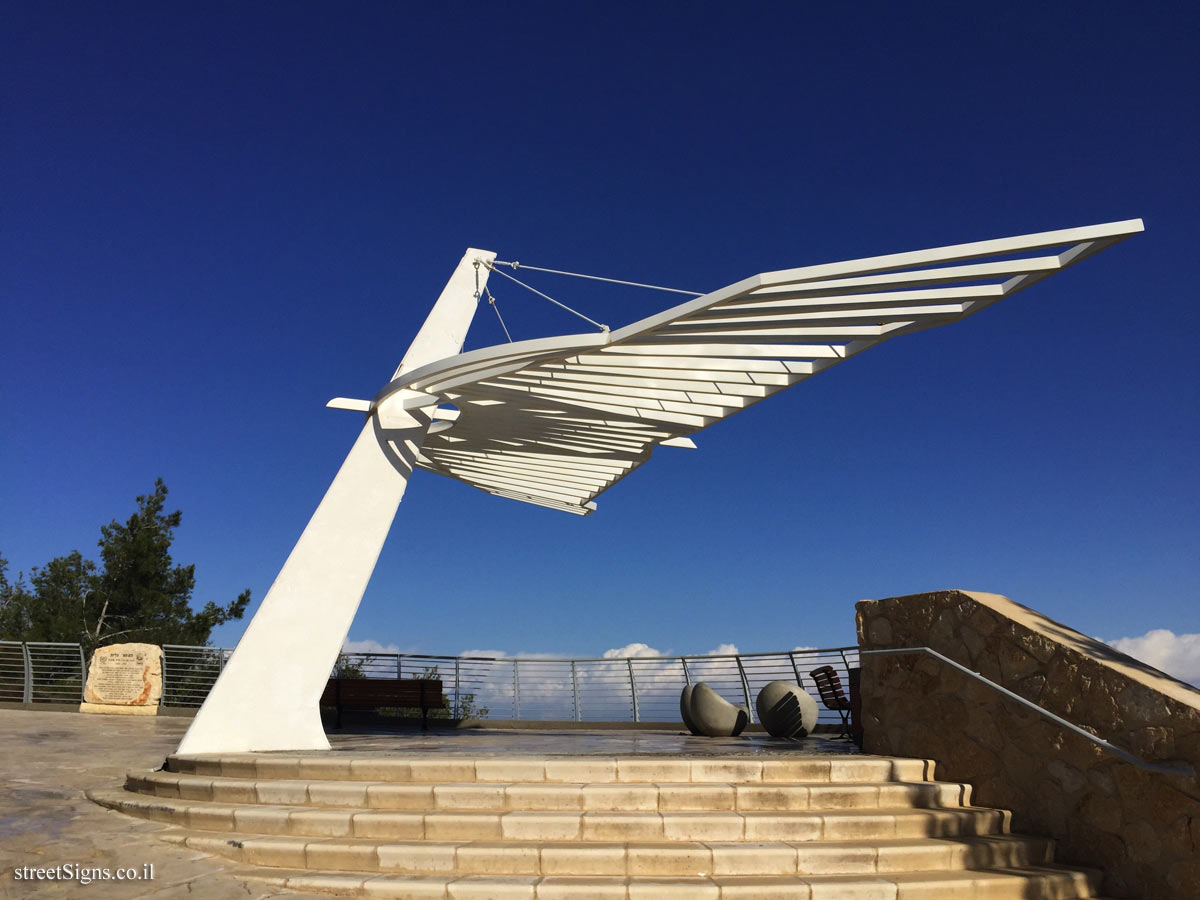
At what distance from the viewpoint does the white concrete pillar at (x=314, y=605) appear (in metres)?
7.81

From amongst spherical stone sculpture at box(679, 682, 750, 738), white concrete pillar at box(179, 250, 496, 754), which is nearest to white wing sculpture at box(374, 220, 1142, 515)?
white concrete pillar at box(179, 250, 496, 754)

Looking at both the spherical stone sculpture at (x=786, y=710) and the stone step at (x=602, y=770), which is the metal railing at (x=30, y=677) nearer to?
the stone step at (x=602, y=770)

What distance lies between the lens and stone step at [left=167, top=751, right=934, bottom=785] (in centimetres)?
567

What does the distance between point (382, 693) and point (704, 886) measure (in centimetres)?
987

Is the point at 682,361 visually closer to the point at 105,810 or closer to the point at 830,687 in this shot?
the point at 830,687

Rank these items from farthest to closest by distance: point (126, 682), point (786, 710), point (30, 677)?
point (30, 677) → point (126, 682) → point (786, 710)

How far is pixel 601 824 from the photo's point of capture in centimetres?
500

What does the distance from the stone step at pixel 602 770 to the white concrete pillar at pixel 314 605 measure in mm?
1799

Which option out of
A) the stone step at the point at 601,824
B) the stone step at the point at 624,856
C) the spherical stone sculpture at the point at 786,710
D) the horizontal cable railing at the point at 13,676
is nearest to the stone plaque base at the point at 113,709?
the horizontal cable railing at the point at 13,676

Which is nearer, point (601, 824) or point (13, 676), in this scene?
point (601, 824)

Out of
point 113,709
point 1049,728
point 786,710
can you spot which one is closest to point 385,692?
point 113,709

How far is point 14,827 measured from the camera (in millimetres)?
5305

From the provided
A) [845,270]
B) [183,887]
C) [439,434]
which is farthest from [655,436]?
[183,887]

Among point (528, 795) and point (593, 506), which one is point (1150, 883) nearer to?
point (528, 795)
